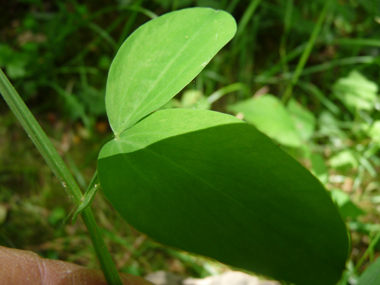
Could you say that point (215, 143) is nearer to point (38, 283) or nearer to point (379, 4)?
point (38, 283)

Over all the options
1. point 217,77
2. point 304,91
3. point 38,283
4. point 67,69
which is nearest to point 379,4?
point 304,91

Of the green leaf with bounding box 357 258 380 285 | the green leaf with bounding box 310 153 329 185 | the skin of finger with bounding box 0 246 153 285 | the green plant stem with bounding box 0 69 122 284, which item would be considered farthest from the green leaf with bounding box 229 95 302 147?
the green plant stem with bounding box 0 69 122 284

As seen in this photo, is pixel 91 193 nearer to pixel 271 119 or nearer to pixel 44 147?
pixel 44 147

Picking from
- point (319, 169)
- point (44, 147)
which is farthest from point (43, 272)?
point (319, 169)

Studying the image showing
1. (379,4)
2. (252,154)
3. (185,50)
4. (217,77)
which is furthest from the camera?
(217,77)

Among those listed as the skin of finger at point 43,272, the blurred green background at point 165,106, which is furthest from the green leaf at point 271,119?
the skin of finger at point 43,272

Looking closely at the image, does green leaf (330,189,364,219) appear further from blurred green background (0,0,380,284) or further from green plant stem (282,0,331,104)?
green plant stem (282,0,331,104)
